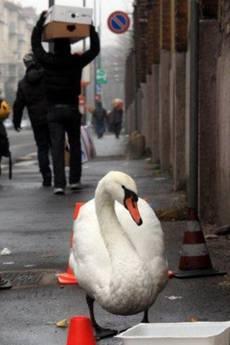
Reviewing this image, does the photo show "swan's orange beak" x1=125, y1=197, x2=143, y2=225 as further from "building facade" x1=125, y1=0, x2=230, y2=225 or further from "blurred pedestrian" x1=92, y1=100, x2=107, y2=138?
"blurred pedestrian" x1=92, y1=100, x2=107, y2=138

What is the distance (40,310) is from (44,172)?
950 centimetres

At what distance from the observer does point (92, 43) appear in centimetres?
1447

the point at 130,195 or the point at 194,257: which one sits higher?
the point at 130,195

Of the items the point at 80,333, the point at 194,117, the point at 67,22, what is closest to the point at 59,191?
the point at 67,22

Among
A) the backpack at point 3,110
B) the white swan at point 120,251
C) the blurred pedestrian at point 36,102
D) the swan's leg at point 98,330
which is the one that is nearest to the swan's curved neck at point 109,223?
the white swan at point 120,251

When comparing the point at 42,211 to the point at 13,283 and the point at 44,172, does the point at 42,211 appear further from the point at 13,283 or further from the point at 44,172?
the point at 13,283

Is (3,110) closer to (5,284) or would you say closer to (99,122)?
(5,284)

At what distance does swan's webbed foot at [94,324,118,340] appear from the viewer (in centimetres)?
650

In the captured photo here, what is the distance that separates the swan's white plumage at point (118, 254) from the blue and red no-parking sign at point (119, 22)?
29477mm

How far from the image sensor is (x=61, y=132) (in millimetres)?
14766

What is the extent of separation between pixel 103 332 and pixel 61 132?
8356 mm

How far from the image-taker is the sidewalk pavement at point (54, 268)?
6941 mm

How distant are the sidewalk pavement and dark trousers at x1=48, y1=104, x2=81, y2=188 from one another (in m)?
0.38

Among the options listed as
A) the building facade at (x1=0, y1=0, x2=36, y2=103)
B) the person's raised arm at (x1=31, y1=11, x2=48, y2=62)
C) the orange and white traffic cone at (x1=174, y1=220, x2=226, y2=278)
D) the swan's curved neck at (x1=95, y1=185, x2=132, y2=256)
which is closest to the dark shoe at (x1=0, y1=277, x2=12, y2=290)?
the orange and white traffic cone at (x1=174, y1=220, x2=226, y2=278)
